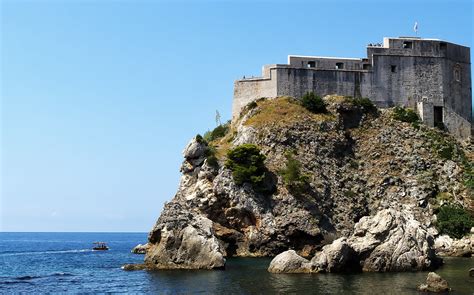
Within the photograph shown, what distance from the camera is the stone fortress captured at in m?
76.6

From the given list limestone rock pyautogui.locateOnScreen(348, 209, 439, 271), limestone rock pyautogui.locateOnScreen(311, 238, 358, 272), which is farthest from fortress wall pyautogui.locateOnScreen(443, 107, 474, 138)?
limestone rock pyautogui.locateOnScreen(311, 238, 358, 272)

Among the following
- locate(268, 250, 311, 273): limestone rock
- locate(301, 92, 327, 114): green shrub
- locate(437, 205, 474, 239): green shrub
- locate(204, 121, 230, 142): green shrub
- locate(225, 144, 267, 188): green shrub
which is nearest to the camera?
locate(268, 250, 311, 273): limestone rock

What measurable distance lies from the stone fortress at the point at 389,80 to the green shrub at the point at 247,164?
1278 centimetres

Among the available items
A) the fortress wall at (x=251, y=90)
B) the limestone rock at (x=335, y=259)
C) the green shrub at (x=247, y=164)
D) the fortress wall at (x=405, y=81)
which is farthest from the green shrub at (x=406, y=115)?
the limestone rock at (x=335, y=259)

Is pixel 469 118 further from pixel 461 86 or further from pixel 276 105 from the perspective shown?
pixel 276 105

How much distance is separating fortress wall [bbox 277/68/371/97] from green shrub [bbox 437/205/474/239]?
20.1 metres

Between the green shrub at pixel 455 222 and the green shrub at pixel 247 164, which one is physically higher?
the green shrub at pixel 247 164

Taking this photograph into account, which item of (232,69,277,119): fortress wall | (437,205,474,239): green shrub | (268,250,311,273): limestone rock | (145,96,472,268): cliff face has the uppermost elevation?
(232,69,277,119): fortress wall

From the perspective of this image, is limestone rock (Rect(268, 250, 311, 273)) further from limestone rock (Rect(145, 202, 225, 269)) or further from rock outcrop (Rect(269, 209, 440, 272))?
limestone rock (Rect(145, 202, 225, 269))

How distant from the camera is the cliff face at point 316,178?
62344 millimetres

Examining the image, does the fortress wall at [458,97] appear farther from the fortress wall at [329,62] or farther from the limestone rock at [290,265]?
the limestone rock at [290,265]

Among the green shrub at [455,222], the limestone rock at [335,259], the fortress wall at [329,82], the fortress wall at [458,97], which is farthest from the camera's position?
the fortress wall at [458,97]

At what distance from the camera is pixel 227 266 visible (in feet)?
168

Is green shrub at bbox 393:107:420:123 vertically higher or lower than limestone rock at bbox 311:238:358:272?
higher
